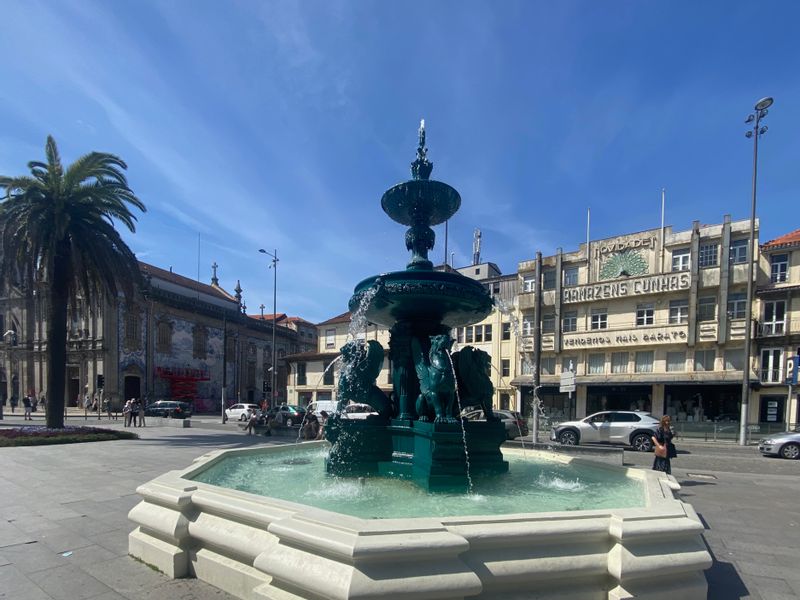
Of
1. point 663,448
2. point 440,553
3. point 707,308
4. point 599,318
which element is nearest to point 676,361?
point 707,308

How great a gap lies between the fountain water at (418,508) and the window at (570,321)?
26.5 metres

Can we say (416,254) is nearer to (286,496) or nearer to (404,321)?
(404,321)

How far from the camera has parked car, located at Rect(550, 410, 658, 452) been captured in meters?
17.1

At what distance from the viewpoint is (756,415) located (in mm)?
26375

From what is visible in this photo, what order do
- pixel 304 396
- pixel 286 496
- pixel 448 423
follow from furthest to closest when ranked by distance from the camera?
1. pixel 304 396
2. pixel 448 423
3. pixel 286 496

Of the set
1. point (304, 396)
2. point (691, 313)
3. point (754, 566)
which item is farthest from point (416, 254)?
point (304, 396)

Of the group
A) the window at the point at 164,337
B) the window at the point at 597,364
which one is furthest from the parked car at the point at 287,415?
the window at the point at 164,337

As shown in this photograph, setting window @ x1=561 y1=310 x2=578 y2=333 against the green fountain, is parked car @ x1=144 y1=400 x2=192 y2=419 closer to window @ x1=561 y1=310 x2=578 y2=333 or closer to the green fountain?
the green fountain

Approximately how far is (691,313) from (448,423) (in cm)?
2848

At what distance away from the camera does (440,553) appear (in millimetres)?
Answer: 2766

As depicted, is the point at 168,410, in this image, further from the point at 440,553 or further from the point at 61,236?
the point at 440,553

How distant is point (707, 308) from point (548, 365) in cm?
1102

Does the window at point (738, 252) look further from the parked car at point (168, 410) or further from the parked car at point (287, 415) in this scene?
the parked car at point (168, 410)

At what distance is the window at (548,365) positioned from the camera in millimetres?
32969
